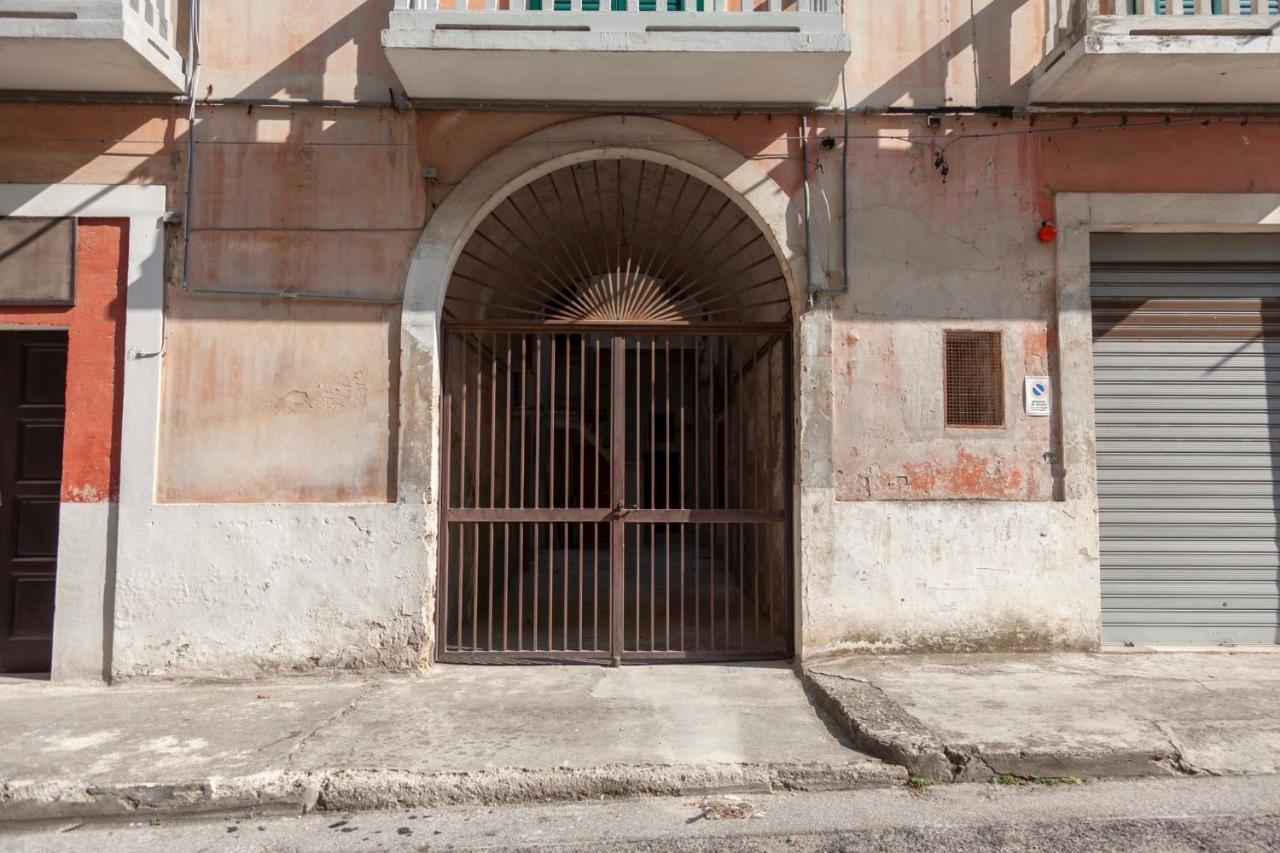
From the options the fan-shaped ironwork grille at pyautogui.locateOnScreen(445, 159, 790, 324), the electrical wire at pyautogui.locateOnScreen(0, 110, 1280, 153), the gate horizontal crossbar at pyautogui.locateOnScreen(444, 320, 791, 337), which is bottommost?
the gate horizontal crossbar at pyautogui.locateOnScreen(444, 320, 791, 337)

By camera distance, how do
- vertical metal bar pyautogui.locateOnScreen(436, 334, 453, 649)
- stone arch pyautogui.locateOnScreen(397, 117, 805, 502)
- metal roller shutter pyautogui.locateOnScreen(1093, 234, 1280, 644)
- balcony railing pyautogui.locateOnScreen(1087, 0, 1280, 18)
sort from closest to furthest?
balcony railing pyautogui.locateOnScreen(1087, 0, 1280, 18) < stone arch pyautogui.locateOnScreen(397, 117, 805, 502) < vertical metal bar pyautogui.locateOnScreen(436, 334, 453, 649) < metal roller shutter pyautogui.locateOnScreen(1093, 234, 1280, 644)

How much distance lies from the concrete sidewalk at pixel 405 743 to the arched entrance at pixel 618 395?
2.52ft

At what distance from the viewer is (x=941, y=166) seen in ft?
20.5

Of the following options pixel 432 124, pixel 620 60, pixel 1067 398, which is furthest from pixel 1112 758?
pixel 432 124

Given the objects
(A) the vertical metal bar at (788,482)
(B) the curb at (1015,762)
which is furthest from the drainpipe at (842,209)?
(B) the curb at (1015,762)

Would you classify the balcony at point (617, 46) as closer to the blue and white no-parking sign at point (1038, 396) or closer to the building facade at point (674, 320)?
the building facade at point (674, 320)

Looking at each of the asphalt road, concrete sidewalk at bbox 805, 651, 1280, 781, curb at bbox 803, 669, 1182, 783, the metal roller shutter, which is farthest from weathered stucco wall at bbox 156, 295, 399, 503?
the metal roller shutter

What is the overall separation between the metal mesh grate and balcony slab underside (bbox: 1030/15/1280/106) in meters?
1.79

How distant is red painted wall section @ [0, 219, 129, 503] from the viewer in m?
5.88

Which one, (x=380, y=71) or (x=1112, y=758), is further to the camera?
(x=380, y=71)

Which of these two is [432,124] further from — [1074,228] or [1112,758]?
[1112,758]

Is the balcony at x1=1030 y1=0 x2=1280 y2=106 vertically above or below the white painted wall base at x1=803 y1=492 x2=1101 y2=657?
above

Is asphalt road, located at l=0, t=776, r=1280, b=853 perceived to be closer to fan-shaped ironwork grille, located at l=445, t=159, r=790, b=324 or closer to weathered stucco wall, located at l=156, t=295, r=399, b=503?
weathered stucco wall, located at l=156, t=295, r=399, b=503

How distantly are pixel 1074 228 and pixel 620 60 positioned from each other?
3505 mm
